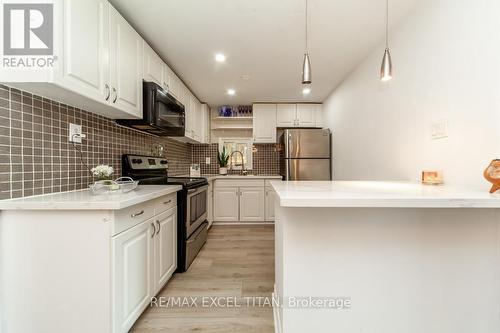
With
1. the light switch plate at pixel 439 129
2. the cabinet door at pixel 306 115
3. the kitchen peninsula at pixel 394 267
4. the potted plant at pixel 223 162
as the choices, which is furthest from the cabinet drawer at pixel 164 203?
the cabinet door at pixel 306 115

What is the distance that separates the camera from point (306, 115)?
4031 mm

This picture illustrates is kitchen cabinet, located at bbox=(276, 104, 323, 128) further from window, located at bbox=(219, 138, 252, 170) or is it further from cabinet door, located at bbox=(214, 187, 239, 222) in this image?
cabinet door, located at bbox=(214, 187, 239, 222)

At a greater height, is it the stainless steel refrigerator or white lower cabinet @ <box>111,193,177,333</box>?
the stainless steel refrigerator

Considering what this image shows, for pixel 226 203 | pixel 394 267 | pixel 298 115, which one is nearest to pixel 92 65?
pixel 394 267

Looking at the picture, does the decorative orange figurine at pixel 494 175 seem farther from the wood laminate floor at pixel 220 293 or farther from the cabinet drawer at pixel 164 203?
the cabinet drawer at pixel 164 203

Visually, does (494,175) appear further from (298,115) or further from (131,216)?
(298,115)

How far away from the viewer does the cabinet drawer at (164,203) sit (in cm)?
169

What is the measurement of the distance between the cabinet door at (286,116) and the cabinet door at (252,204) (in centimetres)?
125

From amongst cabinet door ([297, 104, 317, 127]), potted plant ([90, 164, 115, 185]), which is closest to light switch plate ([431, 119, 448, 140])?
potted plant ([90, 164, 115, 185])

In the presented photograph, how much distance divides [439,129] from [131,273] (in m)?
2.11

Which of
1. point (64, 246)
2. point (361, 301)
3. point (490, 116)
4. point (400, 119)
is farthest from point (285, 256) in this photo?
point (400, 119)

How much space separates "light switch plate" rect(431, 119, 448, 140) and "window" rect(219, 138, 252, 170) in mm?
3150

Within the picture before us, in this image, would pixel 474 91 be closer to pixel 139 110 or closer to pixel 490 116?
pixel 490 116

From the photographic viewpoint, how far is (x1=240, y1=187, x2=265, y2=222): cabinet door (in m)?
3.85
